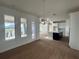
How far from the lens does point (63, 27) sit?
11.5m

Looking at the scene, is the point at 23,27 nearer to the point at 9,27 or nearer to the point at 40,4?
the point at 9,27

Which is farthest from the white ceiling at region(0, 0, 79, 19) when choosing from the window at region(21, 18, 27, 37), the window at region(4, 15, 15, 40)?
the window at region(21, 18, 27, 37)

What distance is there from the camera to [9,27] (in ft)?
15.3

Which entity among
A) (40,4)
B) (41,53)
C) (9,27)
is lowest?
(41,53)

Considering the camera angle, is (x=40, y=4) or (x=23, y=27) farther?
(x=23, y=27)

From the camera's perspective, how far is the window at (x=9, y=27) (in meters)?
4.47

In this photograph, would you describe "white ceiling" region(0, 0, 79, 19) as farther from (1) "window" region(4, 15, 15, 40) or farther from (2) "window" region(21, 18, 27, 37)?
(2) "window" region(21, 18, 27, 37)

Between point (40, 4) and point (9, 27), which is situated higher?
point (40, 4)

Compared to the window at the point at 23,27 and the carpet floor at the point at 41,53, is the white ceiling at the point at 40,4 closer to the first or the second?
the window at the point at 23,27

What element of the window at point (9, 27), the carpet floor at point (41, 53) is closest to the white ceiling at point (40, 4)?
the window at point (9, 27)

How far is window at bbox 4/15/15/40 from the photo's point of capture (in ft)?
14.7

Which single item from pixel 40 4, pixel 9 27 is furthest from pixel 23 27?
pixel 40 4

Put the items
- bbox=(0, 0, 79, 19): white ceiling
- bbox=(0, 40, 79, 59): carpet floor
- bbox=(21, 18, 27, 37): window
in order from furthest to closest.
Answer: bbox=(21, 18, 27, 37): window → bbox=(0, 40, 79, 59): carpet floor → bbox=(0, 0, 79, 19): white ceiling

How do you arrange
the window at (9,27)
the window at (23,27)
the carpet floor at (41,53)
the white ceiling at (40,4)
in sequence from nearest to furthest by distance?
the white ceiling at (40,4), the carpet floor at (41,53), the window at (9,27), the window at (23,27)
